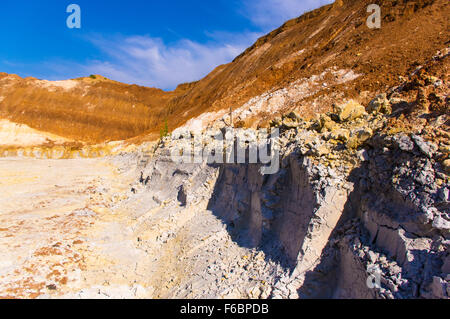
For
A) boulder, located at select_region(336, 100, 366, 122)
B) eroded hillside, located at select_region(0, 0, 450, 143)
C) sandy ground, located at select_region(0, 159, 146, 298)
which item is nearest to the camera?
boulder, located at select_region(336, 100, 366, 122)

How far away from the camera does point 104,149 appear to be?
40.7 meters

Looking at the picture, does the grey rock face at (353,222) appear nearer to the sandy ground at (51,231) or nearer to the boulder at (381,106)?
the boulder at (381,106)

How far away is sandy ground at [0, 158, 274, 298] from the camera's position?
244 inches

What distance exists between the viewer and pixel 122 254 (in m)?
8.74

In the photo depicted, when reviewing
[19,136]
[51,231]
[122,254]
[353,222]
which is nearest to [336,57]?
[353,222]

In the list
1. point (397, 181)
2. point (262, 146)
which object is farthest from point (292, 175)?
point (397, 181)

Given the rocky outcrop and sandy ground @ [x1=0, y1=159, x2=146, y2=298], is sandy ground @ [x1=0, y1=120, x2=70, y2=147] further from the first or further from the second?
the rocky outcrop

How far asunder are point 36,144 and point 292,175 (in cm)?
4656

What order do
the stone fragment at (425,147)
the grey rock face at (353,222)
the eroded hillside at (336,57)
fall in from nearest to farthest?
the grey rock face at (353,222), the stone fragment at (425,147), the eroded hillside at (336,57)

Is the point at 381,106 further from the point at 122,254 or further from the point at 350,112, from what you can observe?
the point at 122,254

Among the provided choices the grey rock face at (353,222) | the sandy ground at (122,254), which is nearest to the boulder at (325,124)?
the grey rock face at (353,222)

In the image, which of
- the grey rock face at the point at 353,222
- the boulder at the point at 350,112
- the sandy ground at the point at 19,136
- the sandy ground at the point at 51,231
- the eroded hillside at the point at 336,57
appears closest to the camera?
the grey rock face at the point at 353,222

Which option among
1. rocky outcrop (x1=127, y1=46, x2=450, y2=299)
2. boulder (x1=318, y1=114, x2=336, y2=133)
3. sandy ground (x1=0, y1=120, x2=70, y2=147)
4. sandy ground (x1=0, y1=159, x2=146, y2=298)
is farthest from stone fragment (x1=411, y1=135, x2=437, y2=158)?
sandy ground (x1=0, y1=120, x2=70, y2=147)

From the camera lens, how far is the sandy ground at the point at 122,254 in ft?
20.4
